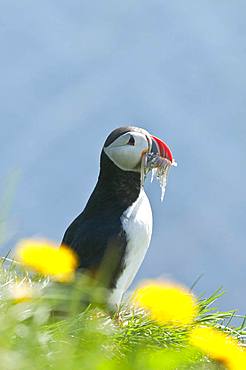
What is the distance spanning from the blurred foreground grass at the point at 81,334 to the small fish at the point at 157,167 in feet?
3.78

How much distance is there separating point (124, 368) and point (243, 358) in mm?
449

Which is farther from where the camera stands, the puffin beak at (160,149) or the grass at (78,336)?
the puffin beak at (160,149)

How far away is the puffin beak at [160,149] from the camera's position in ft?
16.1

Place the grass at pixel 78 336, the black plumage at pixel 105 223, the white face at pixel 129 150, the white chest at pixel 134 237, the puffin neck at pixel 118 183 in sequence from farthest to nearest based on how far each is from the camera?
1. the white face at pixel 129 150
2. the puffin neck at pixel 118 183
3. the white chest at pixel 134 237
4. the black plumage at pixel 105 223
5. the grass at pixel 78 336

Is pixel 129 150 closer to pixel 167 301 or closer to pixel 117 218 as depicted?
pixel 117 218

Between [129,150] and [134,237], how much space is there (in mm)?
540

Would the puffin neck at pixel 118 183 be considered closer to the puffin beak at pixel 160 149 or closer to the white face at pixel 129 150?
the white face at pixel 129 150

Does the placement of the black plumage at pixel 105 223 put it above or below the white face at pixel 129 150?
below

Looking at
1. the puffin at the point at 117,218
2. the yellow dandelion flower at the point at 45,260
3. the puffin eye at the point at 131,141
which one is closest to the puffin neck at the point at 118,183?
the puffin at the point at 117,218

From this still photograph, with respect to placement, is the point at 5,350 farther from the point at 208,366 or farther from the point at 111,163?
the point at 111,163

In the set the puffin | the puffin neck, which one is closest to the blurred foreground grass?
the puffin

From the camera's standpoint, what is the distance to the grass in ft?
3.87

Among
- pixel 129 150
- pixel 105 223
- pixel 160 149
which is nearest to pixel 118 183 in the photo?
pixel 129 150

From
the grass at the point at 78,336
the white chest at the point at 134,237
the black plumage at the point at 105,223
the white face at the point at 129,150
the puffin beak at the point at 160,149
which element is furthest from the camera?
the puffin beak at the point at 160,149
